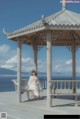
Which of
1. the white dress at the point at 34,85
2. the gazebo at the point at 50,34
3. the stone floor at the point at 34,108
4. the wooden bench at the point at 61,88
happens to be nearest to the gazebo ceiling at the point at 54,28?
the gazebo at the point at 50,34

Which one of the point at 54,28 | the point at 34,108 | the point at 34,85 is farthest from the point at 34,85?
the point at 54,28

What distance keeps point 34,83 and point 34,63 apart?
2213 mm

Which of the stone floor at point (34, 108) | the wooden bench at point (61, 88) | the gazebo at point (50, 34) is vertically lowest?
the stone floor at point (34, 108)

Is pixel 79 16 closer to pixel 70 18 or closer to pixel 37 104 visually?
pixel 70 18

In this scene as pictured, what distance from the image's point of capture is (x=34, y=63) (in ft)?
63.4

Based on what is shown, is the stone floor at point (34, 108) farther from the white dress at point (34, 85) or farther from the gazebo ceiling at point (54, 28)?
the gazebo ceiling at point (54, 28)

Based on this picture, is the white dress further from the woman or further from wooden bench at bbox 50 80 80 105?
wooden bench at bbox 50 80 80 105

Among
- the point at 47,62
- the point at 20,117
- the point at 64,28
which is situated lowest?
the point at 20,117

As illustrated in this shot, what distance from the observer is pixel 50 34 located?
14828 millimetres

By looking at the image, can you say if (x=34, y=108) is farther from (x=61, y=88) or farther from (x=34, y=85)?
(x=34, y=85)

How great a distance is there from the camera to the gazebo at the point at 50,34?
573 inches

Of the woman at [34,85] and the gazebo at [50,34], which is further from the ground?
the gazebo at [50,34]

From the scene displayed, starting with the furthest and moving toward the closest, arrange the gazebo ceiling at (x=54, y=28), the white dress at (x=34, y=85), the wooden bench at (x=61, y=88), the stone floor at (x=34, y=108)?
the white dress at (x=34, y=85)
the wooden bench at (x=61, y=88)
the gazebo ceiling at (x=54, y=28)
the stone floor at (x=34, y=108)

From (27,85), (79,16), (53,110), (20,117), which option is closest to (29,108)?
(53,110)
